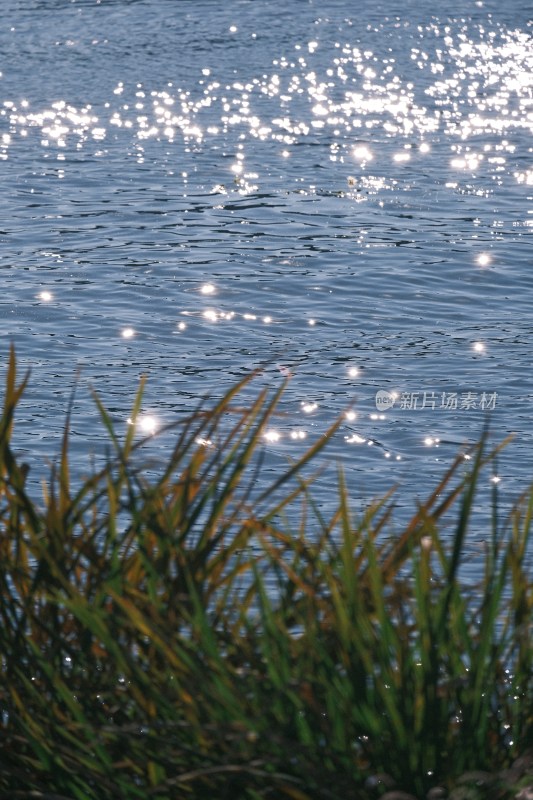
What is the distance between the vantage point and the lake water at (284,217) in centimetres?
1248

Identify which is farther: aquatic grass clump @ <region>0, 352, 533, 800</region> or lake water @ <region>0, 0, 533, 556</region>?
lake water @ <region>0, 0, 533, 556</region>

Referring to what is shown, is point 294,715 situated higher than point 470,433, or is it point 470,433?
point 294,715

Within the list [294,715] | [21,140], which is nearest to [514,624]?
[294,715]

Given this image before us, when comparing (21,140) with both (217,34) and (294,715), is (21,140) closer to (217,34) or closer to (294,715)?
(217,34)

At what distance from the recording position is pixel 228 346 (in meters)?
14.1

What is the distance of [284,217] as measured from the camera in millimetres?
19297

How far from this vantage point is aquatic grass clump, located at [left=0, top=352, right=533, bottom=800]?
3.41 meters

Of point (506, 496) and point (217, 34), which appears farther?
point (217, 34)

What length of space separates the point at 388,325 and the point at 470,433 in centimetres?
347

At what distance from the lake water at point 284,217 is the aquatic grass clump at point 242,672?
3147 mm

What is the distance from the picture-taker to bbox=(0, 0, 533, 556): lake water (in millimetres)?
12477

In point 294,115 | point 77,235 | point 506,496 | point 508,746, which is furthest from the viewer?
point 294,115

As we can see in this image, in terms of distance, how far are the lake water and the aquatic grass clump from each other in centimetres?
315

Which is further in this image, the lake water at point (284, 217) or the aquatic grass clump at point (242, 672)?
the lake water at point (284, 217)
